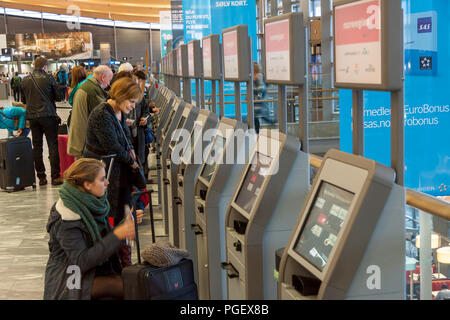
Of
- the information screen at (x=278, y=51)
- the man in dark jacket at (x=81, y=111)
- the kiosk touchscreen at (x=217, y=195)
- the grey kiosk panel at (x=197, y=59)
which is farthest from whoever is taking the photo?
the man in dark jacket at (x=81, y=111)

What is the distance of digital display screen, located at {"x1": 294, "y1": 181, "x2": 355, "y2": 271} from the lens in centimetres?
191

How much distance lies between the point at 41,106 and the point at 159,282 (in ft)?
19.1

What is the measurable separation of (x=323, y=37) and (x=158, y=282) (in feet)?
37.0

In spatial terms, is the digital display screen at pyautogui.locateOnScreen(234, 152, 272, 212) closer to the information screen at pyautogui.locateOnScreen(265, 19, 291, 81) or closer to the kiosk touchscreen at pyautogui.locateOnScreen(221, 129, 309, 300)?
the kiosk touchscreen at pyautogui.locateOnScreen(221, 129, 309, 300)

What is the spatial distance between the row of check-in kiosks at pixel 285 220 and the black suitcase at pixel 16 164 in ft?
14.7

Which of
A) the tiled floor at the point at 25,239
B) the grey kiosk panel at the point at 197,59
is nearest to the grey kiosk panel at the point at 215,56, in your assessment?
the grey kiosk panel at the point at 197,59


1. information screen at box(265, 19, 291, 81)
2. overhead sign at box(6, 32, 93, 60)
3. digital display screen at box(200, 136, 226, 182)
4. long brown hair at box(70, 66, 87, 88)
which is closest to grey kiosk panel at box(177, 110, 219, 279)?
digital display screen at box(200, 136, 226, 182)

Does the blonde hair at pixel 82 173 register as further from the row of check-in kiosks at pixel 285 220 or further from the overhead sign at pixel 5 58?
the overhead sign at pixel 5 58

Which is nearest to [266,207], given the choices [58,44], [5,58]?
[5,58]

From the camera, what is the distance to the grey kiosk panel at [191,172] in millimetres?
3852

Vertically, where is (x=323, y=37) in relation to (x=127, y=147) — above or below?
above
